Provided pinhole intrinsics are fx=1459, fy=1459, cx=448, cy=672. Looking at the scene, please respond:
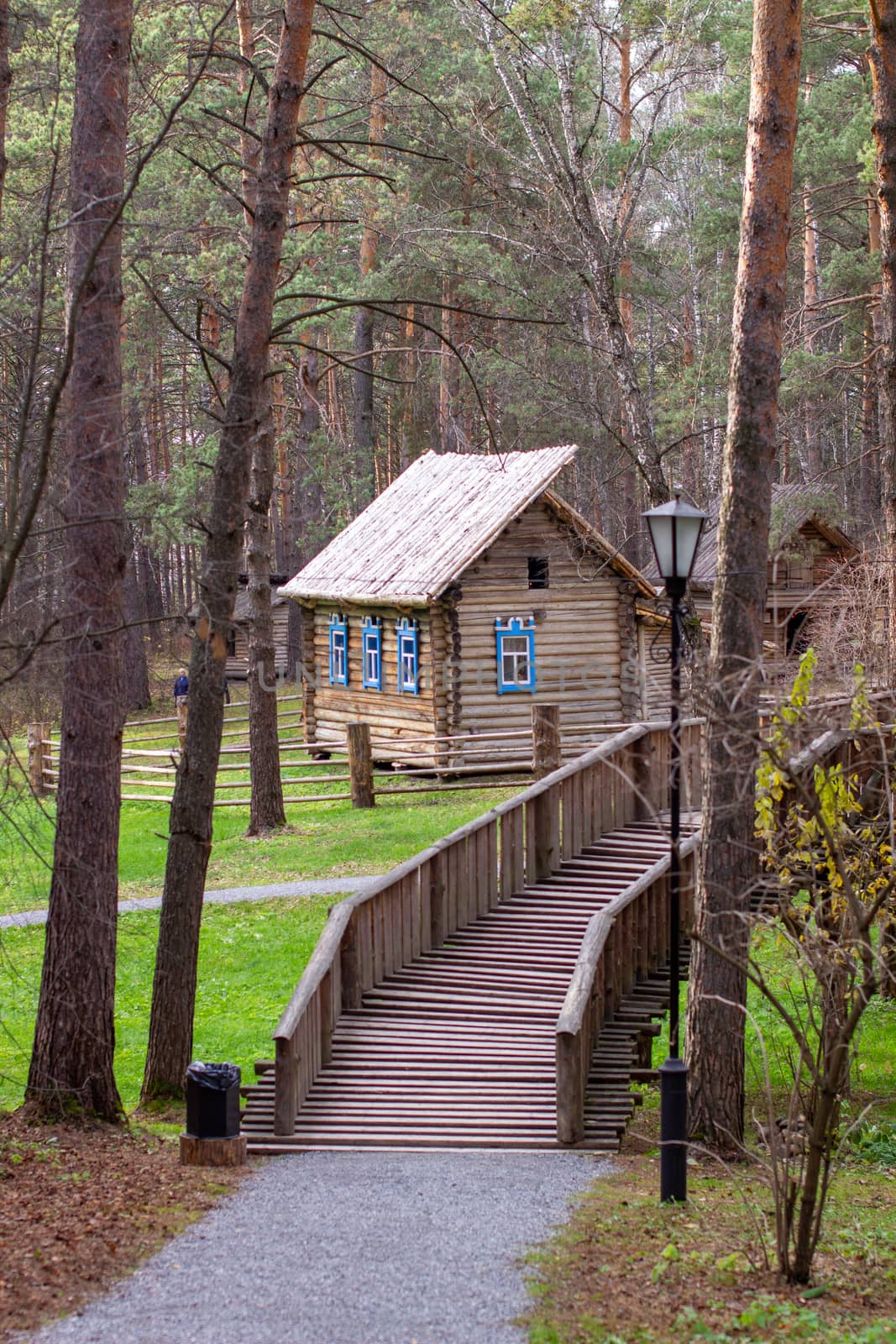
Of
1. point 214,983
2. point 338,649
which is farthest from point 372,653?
point 214,983

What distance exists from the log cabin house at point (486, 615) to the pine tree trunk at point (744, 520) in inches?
578

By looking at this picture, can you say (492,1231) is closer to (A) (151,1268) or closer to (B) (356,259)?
(A) (151,1268)

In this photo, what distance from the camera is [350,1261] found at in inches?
294

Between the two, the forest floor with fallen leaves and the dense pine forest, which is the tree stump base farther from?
the dense pine forest

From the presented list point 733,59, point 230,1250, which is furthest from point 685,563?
point 733,59

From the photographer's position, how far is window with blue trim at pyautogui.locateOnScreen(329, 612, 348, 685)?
30000mm

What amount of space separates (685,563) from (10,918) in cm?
1277

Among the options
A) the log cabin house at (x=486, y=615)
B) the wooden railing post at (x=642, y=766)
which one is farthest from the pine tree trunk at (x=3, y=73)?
the log cabin house at (x=486, y=615)

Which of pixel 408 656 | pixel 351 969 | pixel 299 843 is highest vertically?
pixel 408 656

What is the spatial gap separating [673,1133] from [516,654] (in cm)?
1894

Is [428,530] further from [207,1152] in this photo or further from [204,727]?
[207,1152]

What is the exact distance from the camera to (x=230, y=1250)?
7.68 meters

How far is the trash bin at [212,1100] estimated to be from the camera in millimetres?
9367

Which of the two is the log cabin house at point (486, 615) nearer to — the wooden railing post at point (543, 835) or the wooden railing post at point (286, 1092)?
the wooden railing post at point (543, 835)
